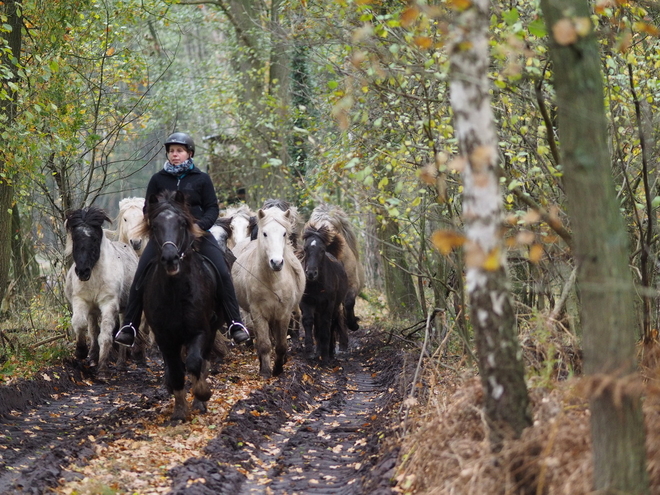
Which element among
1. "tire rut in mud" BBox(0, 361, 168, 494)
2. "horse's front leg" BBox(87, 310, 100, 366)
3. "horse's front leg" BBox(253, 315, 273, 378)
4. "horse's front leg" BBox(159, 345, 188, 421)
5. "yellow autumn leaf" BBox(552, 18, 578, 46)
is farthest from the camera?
"horse's front leg" BBox(87, 310, 100, 366)

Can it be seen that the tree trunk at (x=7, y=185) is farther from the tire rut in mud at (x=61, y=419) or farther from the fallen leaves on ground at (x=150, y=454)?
the fallen leaves on ground at (x=150, y=454)

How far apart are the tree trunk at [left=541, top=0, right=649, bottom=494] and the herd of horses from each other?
15.4ft

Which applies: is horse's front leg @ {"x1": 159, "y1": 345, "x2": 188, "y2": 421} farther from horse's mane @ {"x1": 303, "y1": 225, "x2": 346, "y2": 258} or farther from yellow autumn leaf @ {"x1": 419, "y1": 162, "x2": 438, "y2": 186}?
horse's mane @ {"x1": 303, "y1": 225, "x2": 346, "y2": 258}

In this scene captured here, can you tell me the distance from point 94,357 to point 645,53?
9.05 m

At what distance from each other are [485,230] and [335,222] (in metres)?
12.4

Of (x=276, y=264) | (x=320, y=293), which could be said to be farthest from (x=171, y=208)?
(x=320, y=293)

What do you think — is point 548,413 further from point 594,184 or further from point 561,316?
point 561,316

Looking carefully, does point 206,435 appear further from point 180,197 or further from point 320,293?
point 320,293

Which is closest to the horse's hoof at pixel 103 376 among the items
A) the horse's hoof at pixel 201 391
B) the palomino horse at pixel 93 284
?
the palomino horse at pixel 93 284

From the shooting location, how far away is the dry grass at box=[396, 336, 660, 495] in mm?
4555

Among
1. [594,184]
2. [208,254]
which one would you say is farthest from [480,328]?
[208,254]

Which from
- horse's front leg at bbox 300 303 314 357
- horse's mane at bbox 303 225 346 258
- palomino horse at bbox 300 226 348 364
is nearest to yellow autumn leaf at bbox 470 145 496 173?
palomino horse at bbox 300 226 348 364

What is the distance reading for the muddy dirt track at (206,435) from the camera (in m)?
6.58

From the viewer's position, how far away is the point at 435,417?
6.26 metres
